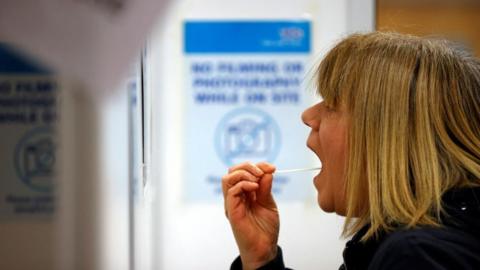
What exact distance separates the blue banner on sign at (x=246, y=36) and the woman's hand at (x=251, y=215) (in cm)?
50

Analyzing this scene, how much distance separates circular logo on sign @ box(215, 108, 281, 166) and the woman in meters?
0.57

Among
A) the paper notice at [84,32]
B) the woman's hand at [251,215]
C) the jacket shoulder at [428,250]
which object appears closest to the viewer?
the paper notice at [84,32]

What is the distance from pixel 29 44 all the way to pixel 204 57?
3.91 ft

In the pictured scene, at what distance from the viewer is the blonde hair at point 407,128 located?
29.7 inches

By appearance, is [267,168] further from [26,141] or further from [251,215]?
[26,141]

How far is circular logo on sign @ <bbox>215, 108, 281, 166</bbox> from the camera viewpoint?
1.50m

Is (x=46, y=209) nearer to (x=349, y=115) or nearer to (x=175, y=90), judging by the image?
(x=349, y=115)

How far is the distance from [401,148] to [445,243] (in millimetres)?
159

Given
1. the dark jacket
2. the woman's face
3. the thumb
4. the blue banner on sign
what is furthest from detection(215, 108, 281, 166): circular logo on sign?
the dark jacket

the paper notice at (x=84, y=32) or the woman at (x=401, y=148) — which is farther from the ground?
the paper notice at (x=84, y=32)

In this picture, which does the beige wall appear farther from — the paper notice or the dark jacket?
the paper notice

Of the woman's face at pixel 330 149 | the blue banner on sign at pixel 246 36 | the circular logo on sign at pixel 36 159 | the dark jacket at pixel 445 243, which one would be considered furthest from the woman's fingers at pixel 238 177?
the circular logo on sign at pixel 36 159

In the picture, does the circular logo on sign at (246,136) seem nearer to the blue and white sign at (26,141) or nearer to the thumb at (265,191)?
the thumb at (265,191)

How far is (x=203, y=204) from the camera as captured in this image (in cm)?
151
